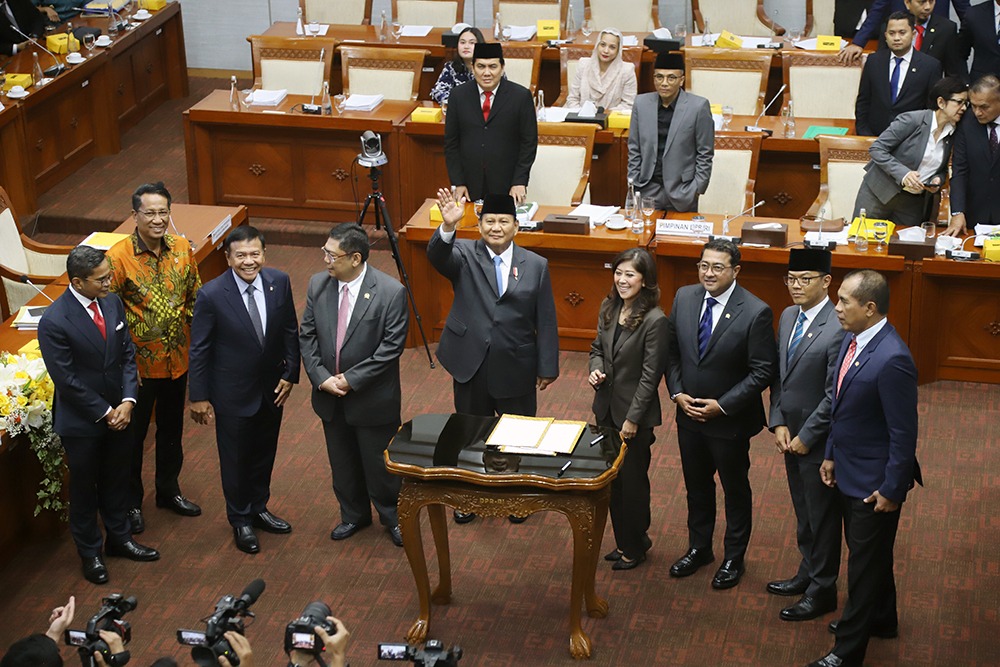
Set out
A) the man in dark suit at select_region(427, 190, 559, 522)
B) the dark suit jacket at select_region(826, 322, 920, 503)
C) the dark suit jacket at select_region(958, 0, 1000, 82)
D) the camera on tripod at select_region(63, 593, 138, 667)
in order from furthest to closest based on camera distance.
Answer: the dark suit jacket at select_region(958, 0, 1000, 82) < the man in dark suit at select_region(427, 190, 559, 522) < the dark suit jacket at select_region(826, 322, 920, 503) < the camera on tripod at select_region(63, 593, 138, 667)

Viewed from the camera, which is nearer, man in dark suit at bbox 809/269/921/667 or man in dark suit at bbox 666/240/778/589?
man in dark suit at bbox 809/269/921/667

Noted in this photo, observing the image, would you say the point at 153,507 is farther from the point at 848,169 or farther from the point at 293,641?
the point at 848,169

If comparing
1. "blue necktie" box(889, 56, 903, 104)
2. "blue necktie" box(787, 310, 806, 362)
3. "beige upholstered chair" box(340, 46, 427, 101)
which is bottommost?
"blue necktie" box(787, 310, 806, 362)

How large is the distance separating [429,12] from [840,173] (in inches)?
166

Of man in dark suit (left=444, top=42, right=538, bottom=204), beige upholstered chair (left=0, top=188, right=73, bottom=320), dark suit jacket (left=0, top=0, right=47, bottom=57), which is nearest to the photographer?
beige upholstered chair (left=0, top=188, right=73, bottom=320)

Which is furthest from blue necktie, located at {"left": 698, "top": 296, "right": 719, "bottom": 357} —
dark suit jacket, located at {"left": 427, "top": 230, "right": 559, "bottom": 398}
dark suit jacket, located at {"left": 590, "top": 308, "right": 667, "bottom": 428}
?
dark suit jacket, located at {"left": 427, "top": 230, "right": 559, "bottom": 398}

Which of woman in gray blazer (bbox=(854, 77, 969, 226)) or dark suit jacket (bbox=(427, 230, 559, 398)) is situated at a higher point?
woman in gray blazer (bbox=(854, 77, 969, 226))

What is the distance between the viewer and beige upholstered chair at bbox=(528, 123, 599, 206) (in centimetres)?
841

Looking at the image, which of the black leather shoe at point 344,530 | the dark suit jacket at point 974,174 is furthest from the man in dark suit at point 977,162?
the black leather shoe at point 344,530

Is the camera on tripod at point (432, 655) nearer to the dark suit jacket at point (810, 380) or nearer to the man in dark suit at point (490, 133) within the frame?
the dark suit jacket at point (810, 380)

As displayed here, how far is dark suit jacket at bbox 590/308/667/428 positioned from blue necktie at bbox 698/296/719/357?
0.44 ft

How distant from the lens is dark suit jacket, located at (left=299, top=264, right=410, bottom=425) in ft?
18.6

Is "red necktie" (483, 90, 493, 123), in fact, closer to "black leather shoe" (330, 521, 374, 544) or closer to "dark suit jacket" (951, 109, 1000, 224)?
"dark suit jacket" (951, 109, 1000, 224)

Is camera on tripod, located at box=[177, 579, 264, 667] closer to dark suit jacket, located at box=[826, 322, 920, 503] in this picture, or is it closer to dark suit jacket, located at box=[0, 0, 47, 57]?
dark suit jacket, located at box=[826, 322, 920, 503]
